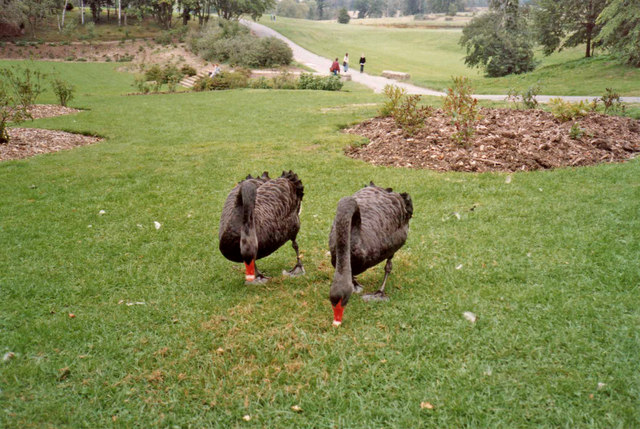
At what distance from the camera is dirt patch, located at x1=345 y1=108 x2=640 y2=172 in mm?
8289

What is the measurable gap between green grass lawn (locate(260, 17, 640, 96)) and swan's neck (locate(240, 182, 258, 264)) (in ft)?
39.4

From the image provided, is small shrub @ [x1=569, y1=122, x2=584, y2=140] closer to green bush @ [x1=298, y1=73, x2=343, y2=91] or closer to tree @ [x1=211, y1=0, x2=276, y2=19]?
green bush @ [x1=298, y1=73, x2=343, y2=91]

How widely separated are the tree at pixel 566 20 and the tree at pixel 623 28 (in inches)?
282

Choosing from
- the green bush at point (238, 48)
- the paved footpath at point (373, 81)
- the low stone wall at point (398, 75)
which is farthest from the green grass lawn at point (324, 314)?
the green bush at point (238, 48)

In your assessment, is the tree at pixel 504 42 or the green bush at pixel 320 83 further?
the tree at pixel 504 42

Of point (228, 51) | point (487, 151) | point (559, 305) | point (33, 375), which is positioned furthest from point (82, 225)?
point (228, 51)

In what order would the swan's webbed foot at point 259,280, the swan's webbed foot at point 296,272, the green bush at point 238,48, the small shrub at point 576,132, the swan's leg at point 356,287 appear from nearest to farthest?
the swan's leg at point 356,287 < the swan's webbed foot at point 259,280 < the swan's webbed foot at point 296,272 < the small shrub at point 576,132 < the green bush at point 238,48

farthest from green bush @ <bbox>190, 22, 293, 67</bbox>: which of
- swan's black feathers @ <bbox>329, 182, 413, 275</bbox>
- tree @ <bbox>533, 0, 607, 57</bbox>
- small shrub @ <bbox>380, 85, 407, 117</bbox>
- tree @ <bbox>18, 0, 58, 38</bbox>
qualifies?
swan's black feathers @ <bbox>329, 182, 413, 275</bbox>

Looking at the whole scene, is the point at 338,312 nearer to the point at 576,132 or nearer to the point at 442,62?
the point at 576,132

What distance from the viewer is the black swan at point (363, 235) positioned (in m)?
3.62

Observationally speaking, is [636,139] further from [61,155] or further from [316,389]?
[61,155]

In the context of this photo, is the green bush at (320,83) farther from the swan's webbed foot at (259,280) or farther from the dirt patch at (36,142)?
the swan's webbed foot at (259,280)

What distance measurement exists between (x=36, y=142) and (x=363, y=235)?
11.0 metres

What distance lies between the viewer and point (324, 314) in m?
4.17
